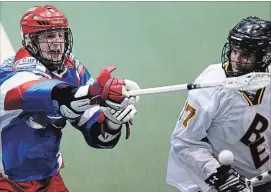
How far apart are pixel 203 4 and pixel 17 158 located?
218 centimetres

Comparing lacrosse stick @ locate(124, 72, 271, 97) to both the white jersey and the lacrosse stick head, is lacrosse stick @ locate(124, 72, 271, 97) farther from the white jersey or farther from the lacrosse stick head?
the white jersey

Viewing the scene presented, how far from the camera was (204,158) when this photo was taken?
2.35m

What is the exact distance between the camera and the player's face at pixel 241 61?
2324 millimetres

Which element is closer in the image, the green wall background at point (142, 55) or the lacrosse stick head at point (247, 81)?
the lacrosse stick head at point (247, 81)

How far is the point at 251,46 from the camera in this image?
2.32 meters

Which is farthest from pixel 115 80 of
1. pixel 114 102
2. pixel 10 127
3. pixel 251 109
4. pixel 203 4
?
pixel 203 4

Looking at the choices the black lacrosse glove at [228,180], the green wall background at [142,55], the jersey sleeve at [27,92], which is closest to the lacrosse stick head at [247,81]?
the black lacrosse glove at [228,180]

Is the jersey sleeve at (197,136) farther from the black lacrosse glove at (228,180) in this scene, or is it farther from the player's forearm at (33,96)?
the player's forearm at (33,96)

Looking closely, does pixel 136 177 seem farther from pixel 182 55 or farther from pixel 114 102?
pixel 114 102

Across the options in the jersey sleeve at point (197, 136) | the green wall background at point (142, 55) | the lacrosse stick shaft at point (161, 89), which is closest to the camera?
the lacrosse stick shaft at point (161, 89)

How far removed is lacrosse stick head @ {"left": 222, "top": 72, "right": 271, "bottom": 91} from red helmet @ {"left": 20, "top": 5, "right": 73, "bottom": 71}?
58 cm

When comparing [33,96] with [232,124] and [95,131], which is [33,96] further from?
[232,124]

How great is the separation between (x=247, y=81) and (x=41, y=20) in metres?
0.70

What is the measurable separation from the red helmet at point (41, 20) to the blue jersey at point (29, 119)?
8 centimetres
